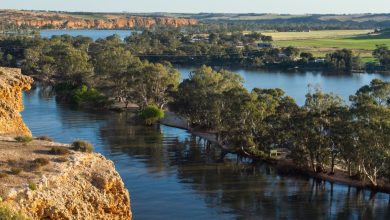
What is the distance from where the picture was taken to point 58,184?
2288 centimetres

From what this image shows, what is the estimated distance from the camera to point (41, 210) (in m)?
21.4

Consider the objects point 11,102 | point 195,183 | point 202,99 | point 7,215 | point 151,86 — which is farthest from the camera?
point 151,86

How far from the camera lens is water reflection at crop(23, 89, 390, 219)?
3634cm

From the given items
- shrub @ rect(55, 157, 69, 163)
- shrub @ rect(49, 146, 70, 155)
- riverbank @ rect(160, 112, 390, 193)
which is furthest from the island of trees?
shrub @ rect(55, 157, 69, 163)

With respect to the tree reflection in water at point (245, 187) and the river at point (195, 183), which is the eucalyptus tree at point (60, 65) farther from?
the tree reflection in water at point (245, 187)

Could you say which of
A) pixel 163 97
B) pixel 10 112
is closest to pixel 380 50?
pixel 163 97

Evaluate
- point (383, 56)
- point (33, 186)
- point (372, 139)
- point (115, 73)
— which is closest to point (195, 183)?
point (372, 139)

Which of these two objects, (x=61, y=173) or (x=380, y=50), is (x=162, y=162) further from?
(x=380, y=50)

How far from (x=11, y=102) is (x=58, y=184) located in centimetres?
1625

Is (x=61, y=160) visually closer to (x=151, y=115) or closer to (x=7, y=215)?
(x=7, y=215)

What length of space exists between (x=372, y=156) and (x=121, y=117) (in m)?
36.6

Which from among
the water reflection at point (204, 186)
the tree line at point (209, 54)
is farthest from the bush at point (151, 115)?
the tree line at point (209, 54)

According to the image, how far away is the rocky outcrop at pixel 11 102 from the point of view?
3525cm

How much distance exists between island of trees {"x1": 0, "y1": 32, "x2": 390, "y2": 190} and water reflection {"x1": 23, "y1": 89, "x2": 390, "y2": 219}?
211cm
